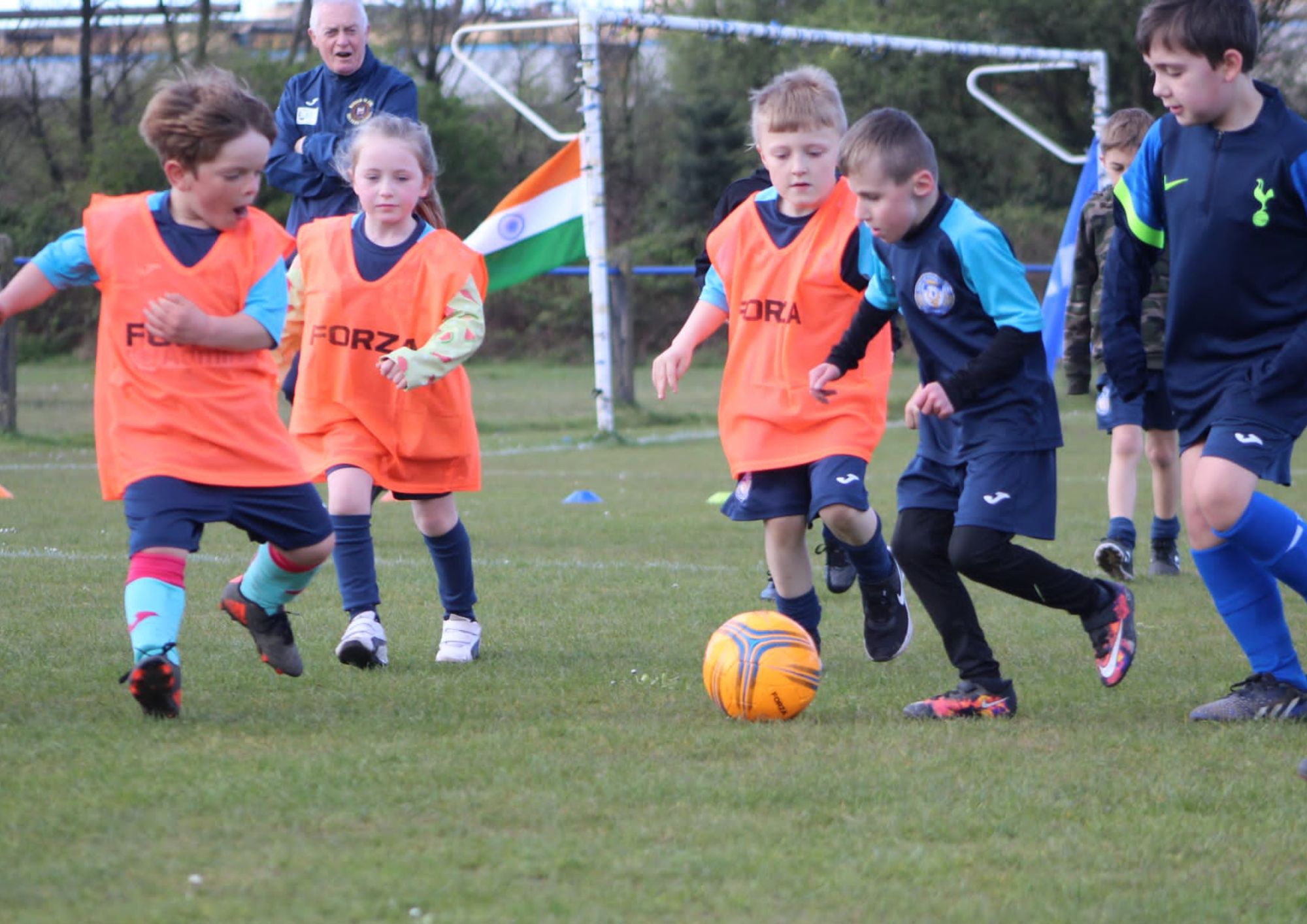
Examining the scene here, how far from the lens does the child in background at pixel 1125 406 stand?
287 inches

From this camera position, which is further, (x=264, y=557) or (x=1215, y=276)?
(x=264, y=557)

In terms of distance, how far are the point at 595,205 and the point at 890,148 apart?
1107 centimetres

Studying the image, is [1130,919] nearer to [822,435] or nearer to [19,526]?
[822,435]

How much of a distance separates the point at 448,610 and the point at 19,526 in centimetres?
400

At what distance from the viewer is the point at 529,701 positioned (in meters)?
4.64

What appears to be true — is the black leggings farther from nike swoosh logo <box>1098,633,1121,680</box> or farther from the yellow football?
the yellow football

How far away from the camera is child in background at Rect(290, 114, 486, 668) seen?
5.35m

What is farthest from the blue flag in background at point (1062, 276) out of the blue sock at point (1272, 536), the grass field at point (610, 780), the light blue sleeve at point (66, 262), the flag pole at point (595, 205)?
the light blue sleeve at point (66, 262)

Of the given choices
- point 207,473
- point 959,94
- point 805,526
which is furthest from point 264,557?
point 959,94

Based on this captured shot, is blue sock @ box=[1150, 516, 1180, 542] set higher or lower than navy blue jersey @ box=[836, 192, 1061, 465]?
lower

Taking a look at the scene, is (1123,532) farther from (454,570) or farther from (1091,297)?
(454,570)

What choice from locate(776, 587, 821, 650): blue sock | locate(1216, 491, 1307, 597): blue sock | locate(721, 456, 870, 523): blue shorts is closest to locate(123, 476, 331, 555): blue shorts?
locate(721, 456, 870, 523): blue shorts

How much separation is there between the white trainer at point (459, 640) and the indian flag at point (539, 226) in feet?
31.2

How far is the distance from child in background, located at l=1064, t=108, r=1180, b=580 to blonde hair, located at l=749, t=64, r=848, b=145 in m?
2.41
